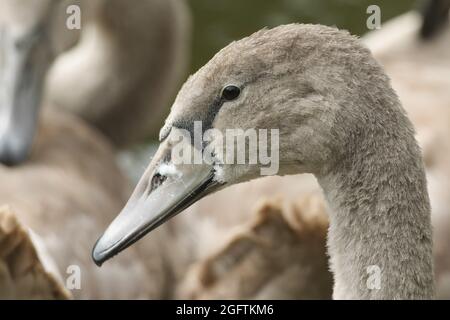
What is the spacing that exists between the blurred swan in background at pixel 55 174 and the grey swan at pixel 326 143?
111 centimetres

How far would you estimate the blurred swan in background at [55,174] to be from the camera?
14.7ft

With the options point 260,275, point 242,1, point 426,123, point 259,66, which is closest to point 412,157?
point 259,66

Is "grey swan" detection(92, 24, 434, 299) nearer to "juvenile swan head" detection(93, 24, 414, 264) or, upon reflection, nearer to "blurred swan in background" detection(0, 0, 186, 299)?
"juvenile swan head" detection(93, 24, 414, 264)

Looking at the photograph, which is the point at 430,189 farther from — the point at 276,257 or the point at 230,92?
the point at 230,92

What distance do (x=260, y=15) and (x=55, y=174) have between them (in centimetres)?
313

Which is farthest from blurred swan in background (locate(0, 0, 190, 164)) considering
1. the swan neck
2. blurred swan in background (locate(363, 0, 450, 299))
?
the swan neck

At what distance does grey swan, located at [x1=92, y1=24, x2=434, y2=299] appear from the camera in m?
3.21

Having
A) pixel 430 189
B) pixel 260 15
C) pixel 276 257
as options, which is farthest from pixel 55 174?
pixel 260 15

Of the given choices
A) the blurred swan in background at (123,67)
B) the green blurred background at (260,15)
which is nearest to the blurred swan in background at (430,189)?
the blurred swan in background at (123,67)

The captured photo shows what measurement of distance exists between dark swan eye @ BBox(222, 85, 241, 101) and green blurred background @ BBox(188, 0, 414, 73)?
4.18 m

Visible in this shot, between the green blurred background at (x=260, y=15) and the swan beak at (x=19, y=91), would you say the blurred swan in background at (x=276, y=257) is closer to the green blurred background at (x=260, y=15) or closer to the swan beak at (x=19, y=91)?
the swan beak at (x=19, y=91)

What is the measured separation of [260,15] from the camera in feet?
25.5
